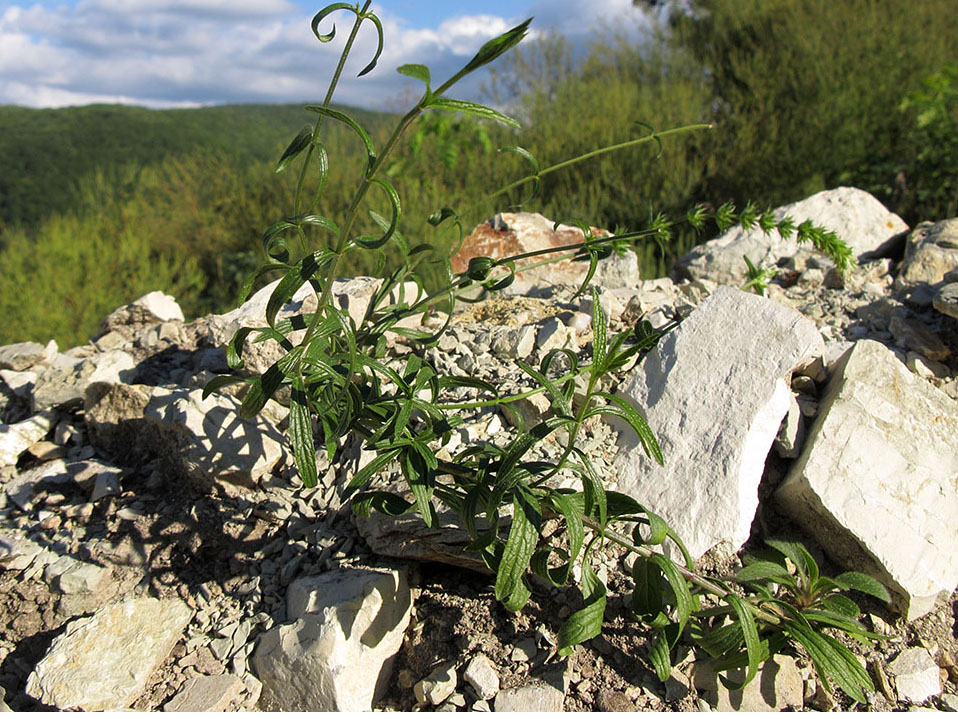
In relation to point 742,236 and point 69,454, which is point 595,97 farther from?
point 69,454

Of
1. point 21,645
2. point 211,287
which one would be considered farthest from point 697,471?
point 211,287

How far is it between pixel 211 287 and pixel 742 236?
14.7ft

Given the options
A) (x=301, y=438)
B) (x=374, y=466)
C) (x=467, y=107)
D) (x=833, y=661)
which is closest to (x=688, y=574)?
(x=833, y=661)

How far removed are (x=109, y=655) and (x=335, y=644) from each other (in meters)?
0.61

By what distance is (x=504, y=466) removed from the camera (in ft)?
5.35

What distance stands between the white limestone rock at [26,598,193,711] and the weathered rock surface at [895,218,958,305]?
2.92 m

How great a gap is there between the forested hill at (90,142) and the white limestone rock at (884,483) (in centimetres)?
909

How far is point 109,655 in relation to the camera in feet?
6.26

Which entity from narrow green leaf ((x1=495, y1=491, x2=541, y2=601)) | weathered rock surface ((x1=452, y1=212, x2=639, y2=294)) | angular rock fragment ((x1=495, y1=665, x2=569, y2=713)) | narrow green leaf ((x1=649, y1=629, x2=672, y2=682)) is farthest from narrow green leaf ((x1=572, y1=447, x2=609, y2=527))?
weathered rock surface ((x1=452, y1=212, x2=639, y2=294))


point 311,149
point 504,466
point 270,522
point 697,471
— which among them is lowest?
point 270,522

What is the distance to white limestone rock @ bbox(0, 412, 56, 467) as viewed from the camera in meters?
2.55

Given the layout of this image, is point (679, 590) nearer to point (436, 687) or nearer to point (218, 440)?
point (436, 687)

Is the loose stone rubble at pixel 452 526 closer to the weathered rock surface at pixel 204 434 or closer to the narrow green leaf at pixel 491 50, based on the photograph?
the weathered rock surface at pixel 204 434

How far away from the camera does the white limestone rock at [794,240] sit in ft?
11.3
